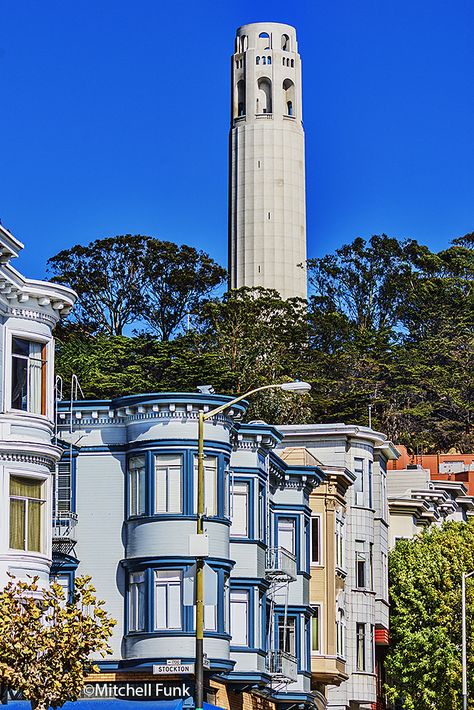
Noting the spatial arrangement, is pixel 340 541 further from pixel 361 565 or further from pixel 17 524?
pixel 17 524

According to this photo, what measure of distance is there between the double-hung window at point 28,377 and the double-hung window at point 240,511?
38.2ft

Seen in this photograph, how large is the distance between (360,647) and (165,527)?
25.0 m

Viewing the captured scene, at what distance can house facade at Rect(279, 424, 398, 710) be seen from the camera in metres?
73.2

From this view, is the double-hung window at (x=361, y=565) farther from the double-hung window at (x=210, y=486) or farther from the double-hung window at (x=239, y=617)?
the double-hung window at (x=210, y=486)

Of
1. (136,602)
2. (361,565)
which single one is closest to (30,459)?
(136,602)

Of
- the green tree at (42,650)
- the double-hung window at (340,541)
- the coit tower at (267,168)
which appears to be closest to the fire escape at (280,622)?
the double-hung window at (340,541)

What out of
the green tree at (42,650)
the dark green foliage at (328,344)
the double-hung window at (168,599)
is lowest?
the green tree at (42,650)

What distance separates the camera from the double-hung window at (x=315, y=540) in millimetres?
67500

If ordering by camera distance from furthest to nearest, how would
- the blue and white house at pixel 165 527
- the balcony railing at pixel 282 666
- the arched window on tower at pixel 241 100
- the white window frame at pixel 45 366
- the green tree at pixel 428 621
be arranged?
the arched window on tower at pixel 241 100 → the green tree at pixel 428 621 → the balcony railing at pixel 282 666 → the blue and white house at pixel 165 527 → the white window frame at pixel 45 366

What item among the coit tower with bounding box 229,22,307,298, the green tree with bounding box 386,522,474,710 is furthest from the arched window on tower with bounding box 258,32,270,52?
the green tree with bounding box 386,522,474,710

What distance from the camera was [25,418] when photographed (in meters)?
44.6

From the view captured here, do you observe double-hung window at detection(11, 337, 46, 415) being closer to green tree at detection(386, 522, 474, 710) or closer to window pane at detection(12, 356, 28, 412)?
window pane at detection(12, 356, 28, 412)

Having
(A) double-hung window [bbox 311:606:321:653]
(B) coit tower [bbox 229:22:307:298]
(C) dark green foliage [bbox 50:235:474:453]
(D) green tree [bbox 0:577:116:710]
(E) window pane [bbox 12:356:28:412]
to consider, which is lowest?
(D) green tree [bbox 0:577:116:710]

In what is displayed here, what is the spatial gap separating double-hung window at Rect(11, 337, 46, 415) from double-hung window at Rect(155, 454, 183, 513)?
23.6ft
